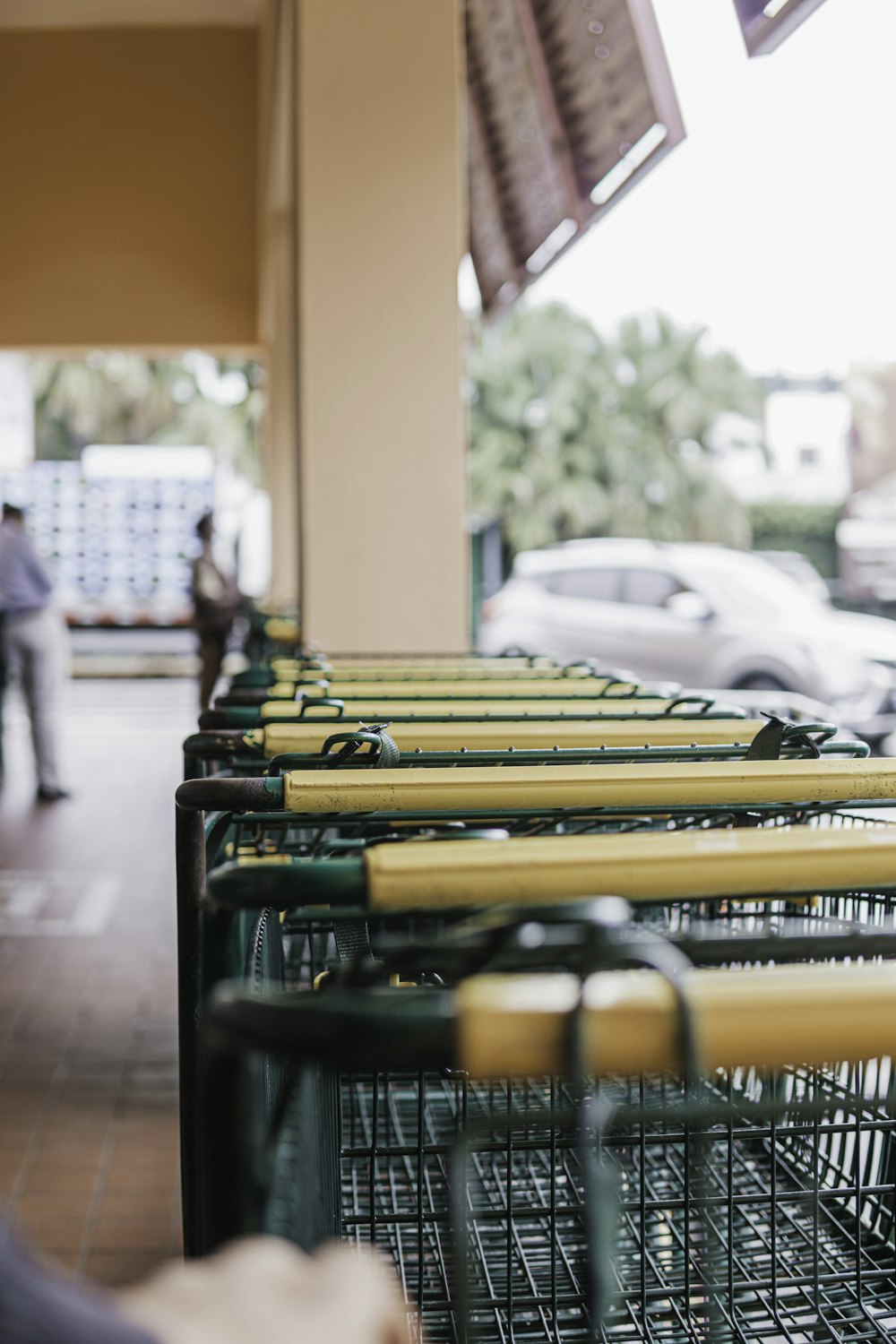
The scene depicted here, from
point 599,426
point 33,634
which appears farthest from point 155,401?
point 33,634

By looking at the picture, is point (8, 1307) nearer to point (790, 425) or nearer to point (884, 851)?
point (884, 851)

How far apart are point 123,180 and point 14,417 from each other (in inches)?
213

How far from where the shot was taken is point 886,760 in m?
1.66

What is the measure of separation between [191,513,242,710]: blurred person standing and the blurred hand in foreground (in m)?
9.92

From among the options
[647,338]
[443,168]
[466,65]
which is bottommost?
[443,168]

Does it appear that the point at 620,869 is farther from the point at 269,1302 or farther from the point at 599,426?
the point at 599,426

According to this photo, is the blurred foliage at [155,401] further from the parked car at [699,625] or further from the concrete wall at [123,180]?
the concrete wall at [123,180]

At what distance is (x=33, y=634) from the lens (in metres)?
7.73

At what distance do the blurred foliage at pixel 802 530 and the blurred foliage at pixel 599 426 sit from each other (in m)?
0.48

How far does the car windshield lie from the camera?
34.5ft

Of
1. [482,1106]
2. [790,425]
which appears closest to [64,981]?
[482,1106]

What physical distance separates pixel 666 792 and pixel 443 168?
11.2 feet

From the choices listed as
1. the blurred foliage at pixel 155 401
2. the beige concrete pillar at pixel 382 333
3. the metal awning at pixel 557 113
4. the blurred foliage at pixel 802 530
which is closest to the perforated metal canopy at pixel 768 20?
the metal awning at pixel 557 113

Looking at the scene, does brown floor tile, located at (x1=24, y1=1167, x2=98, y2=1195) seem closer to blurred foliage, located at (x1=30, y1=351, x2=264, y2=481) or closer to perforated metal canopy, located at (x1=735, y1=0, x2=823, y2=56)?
perforated metal canopy, located at (x1=735, y1=0, x2=823, y2=56)
